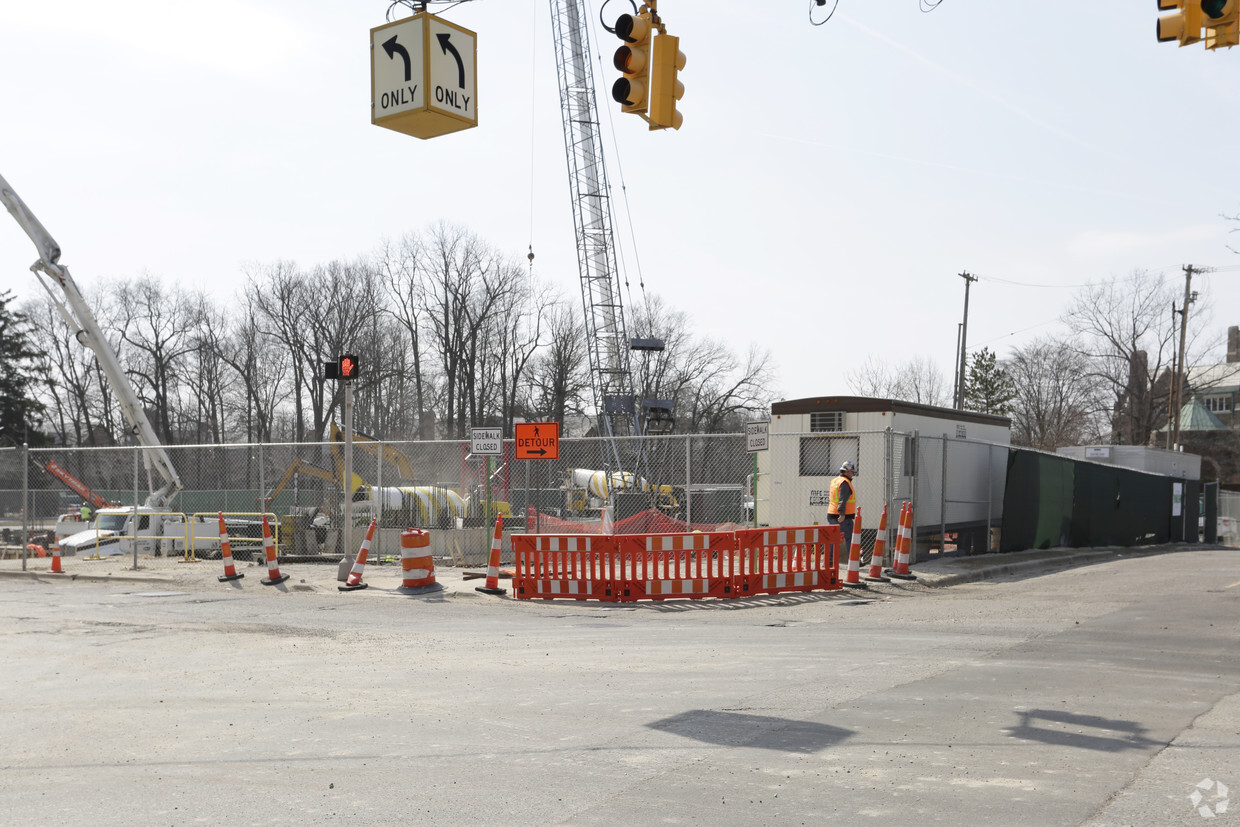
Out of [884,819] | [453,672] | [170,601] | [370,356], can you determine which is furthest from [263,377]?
[884,819]

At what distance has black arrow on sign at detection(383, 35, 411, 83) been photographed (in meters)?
10.7

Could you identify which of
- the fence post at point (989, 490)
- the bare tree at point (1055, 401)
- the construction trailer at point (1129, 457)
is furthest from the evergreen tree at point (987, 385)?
the fence post at point (989, 490)

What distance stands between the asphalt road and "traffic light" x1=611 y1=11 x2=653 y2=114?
18.0 ft

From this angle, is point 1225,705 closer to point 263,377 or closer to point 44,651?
point 44,651

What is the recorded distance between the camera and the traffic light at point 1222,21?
967cm

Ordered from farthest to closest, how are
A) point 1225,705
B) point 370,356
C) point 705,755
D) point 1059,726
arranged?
1. point 370,356
2. point 1225,705
3. point 1059,726
4. point 705,755

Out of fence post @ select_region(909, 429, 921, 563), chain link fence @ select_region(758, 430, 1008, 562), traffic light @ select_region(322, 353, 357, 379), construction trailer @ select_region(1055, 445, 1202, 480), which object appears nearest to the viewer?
fence post @ select_region(909, 429, 921, 563)

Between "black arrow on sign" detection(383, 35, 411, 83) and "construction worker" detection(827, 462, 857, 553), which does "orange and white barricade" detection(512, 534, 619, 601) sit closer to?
"construction worker" detection(827, 462, 857, 553)

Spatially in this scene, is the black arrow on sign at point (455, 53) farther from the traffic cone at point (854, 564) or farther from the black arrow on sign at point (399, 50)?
the traffic cone at point (854, 564)

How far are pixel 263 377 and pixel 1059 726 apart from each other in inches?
3090

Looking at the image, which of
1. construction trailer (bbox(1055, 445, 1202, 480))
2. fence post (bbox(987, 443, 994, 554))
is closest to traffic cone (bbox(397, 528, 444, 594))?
fence post (bbox(987, 443, 994, 554))

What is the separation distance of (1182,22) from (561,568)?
10.2 m

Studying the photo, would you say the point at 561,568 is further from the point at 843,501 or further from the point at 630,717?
the point at 630,717

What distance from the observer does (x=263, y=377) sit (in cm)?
7975
